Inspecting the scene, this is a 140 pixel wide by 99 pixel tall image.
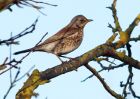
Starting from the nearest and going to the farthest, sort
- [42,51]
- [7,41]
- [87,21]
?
[7,41] → [42,51] → [87,21]

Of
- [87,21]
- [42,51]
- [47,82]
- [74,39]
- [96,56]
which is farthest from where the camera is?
[87,21]

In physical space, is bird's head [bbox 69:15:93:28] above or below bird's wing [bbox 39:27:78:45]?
above

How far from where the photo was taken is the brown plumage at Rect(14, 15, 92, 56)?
27.6 feet

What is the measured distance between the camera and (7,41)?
3250 millimetres

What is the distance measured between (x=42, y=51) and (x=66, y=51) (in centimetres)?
64

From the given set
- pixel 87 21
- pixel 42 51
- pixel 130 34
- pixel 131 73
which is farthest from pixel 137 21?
pixel 87 21

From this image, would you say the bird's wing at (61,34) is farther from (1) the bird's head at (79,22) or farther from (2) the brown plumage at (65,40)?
(1) the bird's head at (79,22)

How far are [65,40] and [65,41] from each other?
0.10 ft

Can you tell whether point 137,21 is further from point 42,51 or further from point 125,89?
point 42,51

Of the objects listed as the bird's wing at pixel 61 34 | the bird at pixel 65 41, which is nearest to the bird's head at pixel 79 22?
the bird at pixel 65 41

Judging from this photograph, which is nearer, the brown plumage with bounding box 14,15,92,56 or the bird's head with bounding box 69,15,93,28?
the brown plumage with bounding box 14,15,92,56

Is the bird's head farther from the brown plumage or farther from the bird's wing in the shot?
the bird's wing

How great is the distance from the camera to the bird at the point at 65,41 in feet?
27.6

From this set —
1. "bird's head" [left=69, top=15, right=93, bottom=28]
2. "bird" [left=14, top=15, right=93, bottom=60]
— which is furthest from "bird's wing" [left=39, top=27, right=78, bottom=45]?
"bird's head" [left=69, top=15, right=93, bottom=28]
